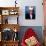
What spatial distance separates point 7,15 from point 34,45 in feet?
4.33

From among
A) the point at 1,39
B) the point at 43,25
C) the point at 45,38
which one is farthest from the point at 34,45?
the point at 1,39

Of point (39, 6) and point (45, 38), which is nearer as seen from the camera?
point (45, 38)

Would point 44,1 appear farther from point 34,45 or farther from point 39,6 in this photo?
point 34,45

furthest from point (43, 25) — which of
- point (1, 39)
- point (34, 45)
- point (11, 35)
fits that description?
point (1, 39)

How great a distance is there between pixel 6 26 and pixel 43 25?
4.01 feet

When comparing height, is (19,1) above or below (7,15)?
above

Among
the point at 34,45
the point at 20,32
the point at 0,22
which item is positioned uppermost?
the point at 0,22

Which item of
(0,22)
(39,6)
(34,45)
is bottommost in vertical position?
(34,45)

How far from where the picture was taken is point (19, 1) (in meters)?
5.50

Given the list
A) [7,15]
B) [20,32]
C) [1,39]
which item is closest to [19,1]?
[7,15]

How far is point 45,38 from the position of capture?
17.0 feet

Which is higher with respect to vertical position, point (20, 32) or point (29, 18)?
point (29, 18)

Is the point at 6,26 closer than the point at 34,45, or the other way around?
the point at 34,45

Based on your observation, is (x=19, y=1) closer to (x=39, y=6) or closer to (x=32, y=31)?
(x=39, y=6)
